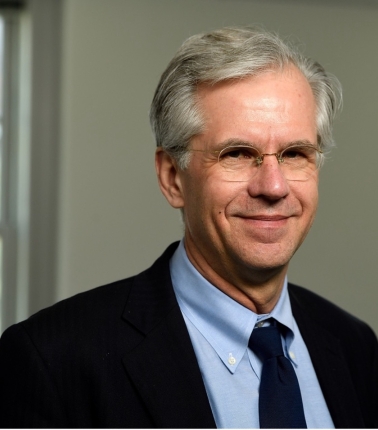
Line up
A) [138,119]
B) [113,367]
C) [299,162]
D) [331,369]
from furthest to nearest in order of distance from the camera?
[138,119]
[331,369]
[299,162]
[113,367]

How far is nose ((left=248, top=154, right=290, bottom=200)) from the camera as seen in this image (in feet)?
5.03

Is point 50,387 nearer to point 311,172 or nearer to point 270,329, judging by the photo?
point 270,329

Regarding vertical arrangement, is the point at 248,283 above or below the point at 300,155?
below

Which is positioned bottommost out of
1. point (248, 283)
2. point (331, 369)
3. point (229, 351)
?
point (331, 369)

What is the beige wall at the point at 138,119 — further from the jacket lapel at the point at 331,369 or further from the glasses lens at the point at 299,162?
the glasses lens at the point at 299,162

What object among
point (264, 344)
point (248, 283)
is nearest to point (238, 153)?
point (248, 283)

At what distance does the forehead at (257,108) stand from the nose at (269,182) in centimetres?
6

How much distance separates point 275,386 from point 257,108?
24.3 inches

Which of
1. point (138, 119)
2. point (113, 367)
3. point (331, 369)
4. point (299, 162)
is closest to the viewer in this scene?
point (113, 367)

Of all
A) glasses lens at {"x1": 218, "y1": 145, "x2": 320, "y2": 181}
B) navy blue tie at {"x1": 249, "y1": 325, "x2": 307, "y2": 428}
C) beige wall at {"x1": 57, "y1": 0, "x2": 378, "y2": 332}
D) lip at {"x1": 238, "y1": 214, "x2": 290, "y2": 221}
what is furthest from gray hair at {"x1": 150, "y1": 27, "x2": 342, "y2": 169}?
beige wall at {"x1": 57, "y1": 0, "x2": 378, "y2": 332}

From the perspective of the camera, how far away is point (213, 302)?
1.62 metres

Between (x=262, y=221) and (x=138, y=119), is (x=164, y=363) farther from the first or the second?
(x=138, y=119)

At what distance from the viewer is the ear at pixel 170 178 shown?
1741 millimetres

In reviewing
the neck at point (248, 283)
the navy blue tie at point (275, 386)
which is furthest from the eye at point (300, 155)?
the navy blue tie at point (275, 386)
